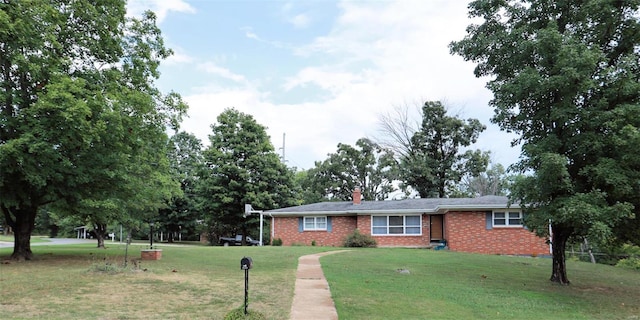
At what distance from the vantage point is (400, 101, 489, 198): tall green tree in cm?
4259

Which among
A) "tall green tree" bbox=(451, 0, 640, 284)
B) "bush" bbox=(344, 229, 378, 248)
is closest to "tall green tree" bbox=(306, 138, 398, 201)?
"bush" bbox=(344, 229, 378, 248)

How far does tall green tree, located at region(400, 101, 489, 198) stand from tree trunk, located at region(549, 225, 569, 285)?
97.2ft

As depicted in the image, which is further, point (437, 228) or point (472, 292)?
point (437, 228)

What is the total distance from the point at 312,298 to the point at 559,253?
7922mm

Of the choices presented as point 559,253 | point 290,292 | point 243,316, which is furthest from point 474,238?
point 243,316

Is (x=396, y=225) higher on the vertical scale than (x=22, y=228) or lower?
lower

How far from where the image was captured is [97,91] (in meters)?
13.3

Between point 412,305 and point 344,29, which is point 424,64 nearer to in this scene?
point 344,29

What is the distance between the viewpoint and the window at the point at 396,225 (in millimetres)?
26656

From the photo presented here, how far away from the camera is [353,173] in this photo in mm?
46125

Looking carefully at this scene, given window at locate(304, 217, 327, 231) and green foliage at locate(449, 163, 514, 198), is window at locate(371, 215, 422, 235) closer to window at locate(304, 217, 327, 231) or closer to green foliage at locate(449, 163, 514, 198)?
window at locate(304, 217, 327, 231)

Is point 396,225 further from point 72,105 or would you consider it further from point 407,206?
point 72,105

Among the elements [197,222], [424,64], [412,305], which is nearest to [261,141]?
[197,222]

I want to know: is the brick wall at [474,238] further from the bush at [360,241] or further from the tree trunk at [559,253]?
the tree trunk at [559,253]
